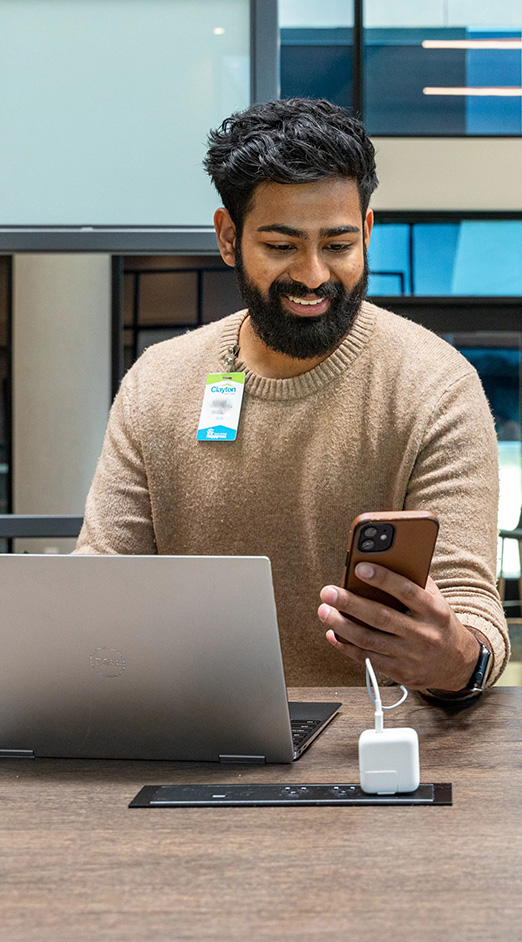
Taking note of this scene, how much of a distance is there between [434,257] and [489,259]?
298 millimetres

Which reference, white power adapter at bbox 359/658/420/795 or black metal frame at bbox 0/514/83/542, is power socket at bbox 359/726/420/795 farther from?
black metal frame at bbox 0/514/83/542

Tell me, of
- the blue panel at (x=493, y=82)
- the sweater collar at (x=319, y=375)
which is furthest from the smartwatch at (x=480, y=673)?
the blue panel at (x=493, y=82)

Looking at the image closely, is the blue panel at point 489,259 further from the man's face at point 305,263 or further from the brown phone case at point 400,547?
the brown phone case at point 400,547

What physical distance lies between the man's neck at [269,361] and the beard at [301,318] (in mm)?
26

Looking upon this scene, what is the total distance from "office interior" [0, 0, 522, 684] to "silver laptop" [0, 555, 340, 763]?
210 cm

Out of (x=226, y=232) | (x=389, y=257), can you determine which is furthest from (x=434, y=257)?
(x=226, y=232)

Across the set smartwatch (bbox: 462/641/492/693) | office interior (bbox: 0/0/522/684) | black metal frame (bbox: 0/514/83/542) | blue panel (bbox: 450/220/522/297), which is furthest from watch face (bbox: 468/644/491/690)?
blue panel (bbox: 450/220/522/297)

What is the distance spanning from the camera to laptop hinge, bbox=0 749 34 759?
3.79 ft

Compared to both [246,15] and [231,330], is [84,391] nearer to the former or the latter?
[246,15]

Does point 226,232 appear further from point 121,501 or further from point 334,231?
point 121,501

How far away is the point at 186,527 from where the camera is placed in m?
1.75

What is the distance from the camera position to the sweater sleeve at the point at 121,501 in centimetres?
170

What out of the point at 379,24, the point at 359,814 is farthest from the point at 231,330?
the point at 379,24

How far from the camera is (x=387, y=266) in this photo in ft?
16.9
